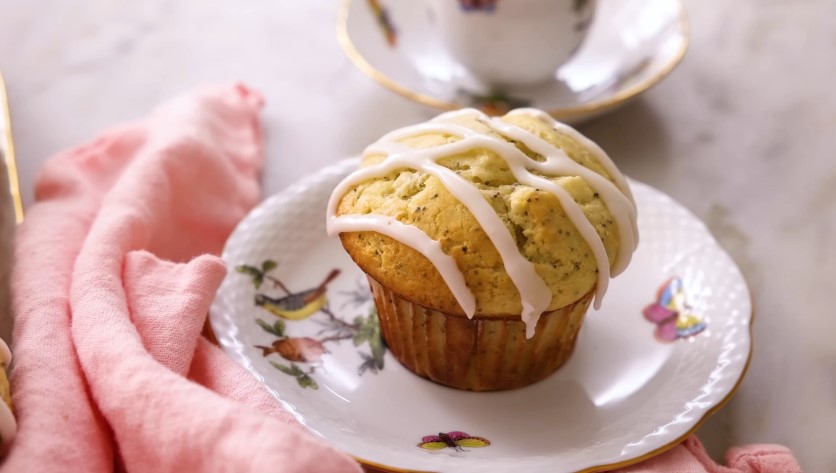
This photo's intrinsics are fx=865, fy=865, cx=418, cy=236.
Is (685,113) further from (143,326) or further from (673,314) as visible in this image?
(143,326)

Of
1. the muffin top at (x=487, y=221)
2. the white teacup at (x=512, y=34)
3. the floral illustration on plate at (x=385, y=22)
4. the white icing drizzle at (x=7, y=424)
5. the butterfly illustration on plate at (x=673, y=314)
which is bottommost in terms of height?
the white icing drizzle at (x=7, y=424)

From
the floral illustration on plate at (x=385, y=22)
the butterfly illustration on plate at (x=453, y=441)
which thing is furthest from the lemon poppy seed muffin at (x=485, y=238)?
the floral illustration on plate at (x=385, y=22)

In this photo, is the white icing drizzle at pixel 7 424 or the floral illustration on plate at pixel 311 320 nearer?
the white icing drizzle at pixel 7 424

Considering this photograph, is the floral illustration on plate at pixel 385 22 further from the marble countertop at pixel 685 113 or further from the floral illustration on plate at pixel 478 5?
the floral illustration on plate at pixel 478 5

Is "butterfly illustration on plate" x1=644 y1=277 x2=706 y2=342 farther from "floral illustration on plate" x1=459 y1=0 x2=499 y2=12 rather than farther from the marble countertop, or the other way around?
"floral illustration on plate" x1=459 y1=0 x2=499 y2=12

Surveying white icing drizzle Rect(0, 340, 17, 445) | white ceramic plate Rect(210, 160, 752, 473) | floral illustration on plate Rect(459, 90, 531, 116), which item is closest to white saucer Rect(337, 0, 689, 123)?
floral illustration on plate Rect(459, 90, 531, 116)

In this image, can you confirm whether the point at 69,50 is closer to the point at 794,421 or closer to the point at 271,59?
the point at 271,59
